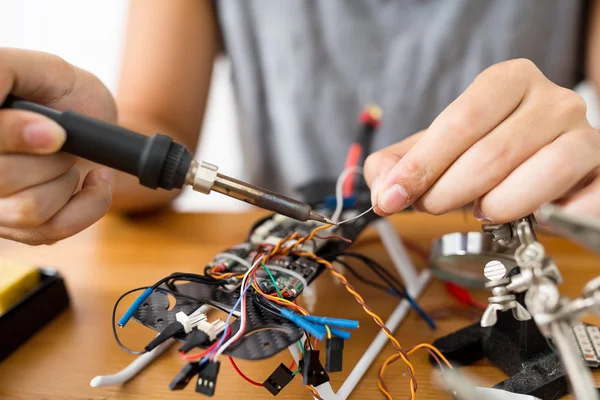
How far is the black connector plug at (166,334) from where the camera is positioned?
0.36 m

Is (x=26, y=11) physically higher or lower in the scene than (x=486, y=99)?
lower

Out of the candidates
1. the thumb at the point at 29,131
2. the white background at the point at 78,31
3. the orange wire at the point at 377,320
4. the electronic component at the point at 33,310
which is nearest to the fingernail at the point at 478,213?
the orange wire at the point at 377,320

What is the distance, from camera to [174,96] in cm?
92

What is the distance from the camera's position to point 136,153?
36cm

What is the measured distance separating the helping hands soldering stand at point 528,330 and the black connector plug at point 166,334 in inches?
→ 9.8

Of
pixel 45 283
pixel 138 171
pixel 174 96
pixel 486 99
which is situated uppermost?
pixel 486 99

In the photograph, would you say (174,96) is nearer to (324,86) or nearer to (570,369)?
(324,86)

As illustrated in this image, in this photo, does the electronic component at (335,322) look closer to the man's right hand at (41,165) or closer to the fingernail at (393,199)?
the fingernail at (393,199)

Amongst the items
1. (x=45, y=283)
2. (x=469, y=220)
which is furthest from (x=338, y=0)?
(x=45, y=283)

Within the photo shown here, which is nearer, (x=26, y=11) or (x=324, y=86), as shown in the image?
(x=324, y=86)

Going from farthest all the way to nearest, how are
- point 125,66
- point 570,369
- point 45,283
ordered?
point 125,66 < point 45,283 < point 570,369

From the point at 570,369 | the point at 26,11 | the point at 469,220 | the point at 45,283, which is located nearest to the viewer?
the point at 570,369

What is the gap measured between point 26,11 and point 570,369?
1.57 m

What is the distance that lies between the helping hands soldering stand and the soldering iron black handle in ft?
0.91
